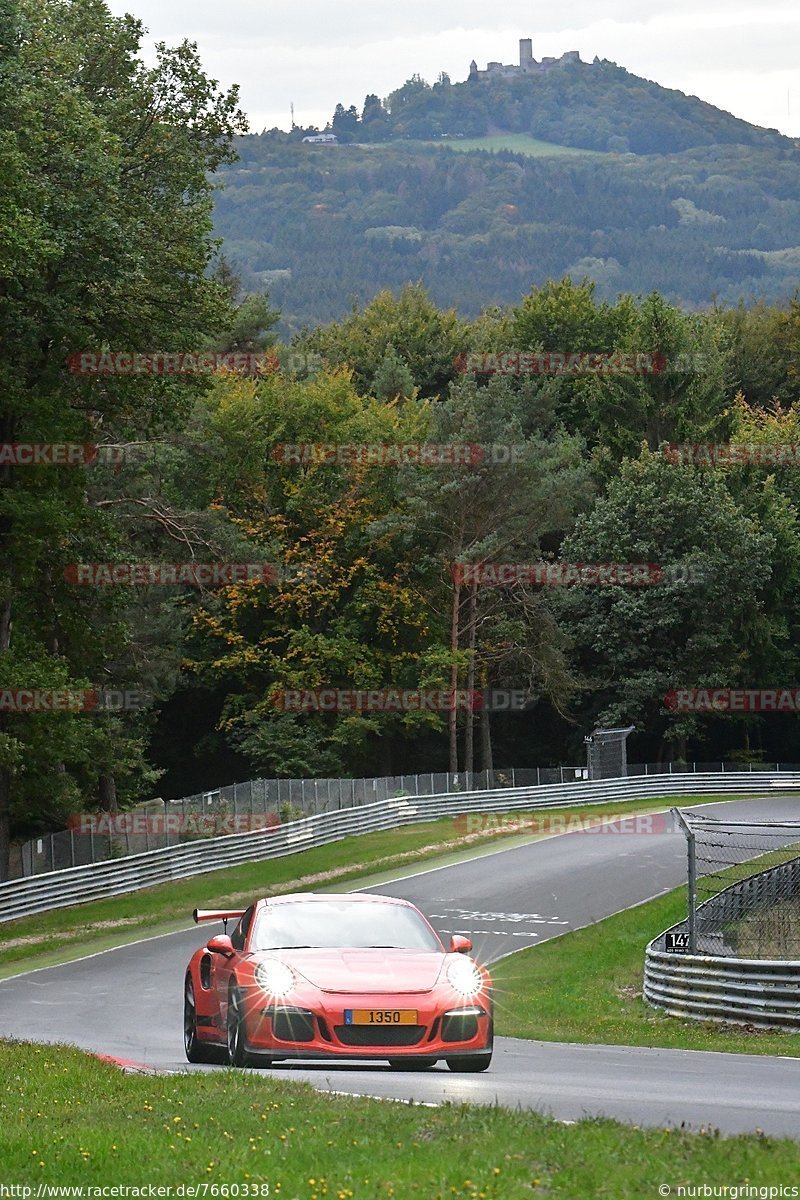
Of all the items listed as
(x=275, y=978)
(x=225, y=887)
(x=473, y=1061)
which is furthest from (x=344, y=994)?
(x=225, y=887)

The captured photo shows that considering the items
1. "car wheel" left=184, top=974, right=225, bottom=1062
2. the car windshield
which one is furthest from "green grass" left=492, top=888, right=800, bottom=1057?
"car wheel" left=184, top=974, right=225, bottom=1062

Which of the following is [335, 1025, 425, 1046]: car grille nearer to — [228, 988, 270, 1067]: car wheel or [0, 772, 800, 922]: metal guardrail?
[228, 988, 270, 1067]: car wheel

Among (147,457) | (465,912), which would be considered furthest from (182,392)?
(465,912)

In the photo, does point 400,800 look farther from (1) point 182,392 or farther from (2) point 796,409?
(2) point 796,409

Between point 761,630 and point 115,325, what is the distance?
41.3 metres

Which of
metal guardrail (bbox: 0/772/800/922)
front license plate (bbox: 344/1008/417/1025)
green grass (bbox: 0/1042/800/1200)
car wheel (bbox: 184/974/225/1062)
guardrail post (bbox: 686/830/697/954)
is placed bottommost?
metal guardrail (bbox: 0/772/800/922)

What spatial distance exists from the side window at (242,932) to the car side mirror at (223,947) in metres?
0.04

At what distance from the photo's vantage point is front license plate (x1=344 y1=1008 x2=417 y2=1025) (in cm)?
1115

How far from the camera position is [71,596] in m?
36.3

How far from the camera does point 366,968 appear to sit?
1155cm

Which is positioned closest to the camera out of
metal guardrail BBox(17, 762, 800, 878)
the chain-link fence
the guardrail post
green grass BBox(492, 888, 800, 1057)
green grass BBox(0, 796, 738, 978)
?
green grass BBox(492, 888, 800, 1057)

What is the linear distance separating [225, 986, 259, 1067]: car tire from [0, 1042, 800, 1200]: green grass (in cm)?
169

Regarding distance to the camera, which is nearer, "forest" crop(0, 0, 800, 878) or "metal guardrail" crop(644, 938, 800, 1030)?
"metal guardrail" crop(644, 938, 800, 1030)

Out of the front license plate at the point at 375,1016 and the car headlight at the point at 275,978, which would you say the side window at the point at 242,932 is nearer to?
the car headlight at the point at 275,978
